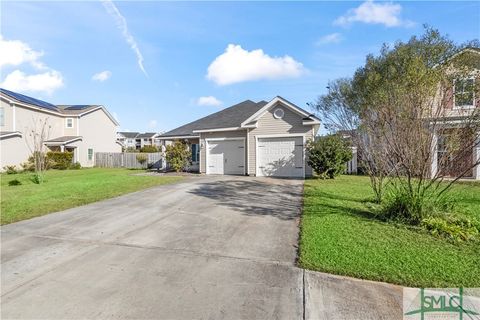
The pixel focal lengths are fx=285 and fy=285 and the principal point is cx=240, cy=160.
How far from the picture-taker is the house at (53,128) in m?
24.6

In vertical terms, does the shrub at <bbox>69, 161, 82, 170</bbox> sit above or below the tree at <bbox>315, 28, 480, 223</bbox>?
below

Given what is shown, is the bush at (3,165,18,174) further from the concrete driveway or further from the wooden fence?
the concrete driveway

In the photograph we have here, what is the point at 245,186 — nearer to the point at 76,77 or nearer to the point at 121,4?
the point at 121,4

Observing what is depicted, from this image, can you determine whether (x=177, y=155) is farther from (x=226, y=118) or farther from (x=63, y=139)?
(x=63, y=139)

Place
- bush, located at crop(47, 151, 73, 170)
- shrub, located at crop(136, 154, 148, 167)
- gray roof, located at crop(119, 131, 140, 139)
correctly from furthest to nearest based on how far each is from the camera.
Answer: gray roof, located at crop(119, 131, 140, 139) < shrub, located at crop(136, 154, 148, 167) < bush, located at crop(47, 151, 73, 170)

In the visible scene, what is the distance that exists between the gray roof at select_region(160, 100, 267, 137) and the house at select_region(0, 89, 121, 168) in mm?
11377

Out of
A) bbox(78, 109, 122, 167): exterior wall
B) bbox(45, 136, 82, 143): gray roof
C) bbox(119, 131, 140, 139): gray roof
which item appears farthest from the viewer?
bbox(119, 131, 140, 139): gray roof

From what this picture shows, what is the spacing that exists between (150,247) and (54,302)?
184 centimetres

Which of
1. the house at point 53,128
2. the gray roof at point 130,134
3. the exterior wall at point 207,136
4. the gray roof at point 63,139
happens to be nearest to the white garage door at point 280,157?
the exterior wall at point 207,136

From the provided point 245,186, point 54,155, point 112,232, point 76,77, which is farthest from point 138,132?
point 112,232

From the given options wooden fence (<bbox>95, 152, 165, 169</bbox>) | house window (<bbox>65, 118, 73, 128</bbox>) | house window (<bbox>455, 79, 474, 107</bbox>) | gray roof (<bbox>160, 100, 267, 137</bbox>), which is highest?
house window (<bbox>65, 118, 73, 128</bbox>)

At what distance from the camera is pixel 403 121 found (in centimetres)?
603

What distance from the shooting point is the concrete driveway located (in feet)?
9.82

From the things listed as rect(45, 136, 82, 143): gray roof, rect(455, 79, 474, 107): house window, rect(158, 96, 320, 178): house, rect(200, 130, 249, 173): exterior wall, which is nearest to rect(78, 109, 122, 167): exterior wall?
rect(45, 136, 82, 143): gray roof
